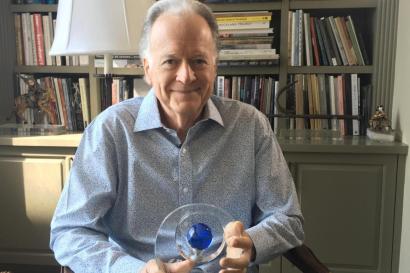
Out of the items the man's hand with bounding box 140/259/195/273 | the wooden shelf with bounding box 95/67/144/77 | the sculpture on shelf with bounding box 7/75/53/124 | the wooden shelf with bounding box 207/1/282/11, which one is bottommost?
the man's hand with bounding box 140/259/195/273

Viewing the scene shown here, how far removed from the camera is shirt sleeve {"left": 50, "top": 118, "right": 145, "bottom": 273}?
3.14 feet

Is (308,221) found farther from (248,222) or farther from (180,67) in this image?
(180,67)

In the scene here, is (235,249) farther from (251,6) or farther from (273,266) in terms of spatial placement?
(251,6)

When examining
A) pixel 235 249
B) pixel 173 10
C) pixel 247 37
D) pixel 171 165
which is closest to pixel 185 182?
pixel 171 165

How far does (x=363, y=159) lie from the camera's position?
1.78 metres

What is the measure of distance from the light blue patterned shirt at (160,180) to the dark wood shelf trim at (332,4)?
100 cm

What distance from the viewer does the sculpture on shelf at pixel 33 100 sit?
6.93ft

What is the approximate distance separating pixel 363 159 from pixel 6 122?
182cm

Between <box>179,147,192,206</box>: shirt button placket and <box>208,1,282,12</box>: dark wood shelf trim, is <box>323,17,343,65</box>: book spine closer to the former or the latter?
<box>208,1,282,12</box>: dark wood shelf trim

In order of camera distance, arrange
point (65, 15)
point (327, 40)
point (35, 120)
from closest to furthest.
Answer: point (65, 15) → point (327, 40) → point (35, 120)

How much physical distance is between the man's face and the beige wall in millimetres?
1044

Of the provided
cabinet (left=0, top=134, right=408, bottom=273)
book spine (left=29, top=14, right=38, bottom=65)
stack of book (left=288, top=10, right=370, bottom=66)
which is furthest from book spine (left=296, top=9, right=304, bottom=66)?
book spine (left=29, top=14, right=38, bottom=65)

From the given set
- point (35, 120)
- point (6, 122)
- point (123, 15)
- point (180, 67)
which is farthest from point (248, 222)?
point (6, 122)

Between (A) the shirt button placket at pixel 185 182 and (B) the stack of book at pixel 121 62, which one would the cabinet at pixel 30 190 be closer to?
(B) the stack of book at pixel 121 62
